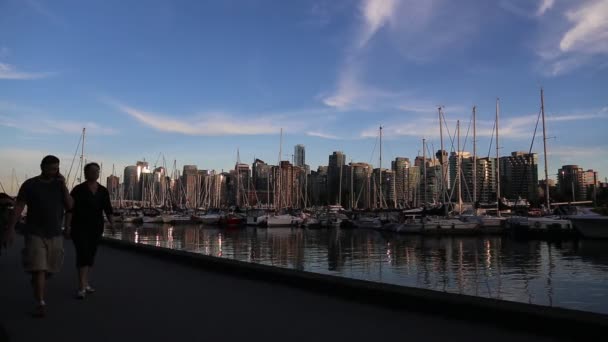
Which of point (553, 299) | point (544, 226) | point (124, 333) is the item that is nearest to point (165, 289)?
point (124, 333)

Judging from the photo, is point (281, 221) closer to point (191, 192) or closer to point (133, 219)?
point (133, 219)

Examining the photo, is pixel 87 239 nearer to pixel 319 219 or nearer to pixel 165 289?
pixel 165 289

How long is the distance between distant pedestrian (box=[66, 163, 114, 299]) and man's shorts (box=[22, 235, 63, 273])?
0.81 meters

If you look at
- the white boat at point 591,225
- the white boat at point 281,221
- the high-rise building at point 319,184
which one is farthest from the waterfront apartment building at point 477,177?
the high-rise building at point 319,184

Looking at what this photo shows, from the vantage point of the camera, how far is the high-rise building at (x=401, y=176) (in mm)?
103188

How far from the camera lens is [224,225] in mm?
71500

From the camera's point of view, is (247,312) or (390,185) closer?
(247,312)

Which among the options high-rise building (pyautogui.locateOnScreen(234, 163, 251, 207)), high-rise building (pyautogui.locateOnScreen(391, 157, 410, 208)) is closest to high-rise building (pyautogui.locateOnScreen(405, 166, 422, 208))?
high-rise building (pyautogui.locateOnScreen(391, 157, 410, 208))

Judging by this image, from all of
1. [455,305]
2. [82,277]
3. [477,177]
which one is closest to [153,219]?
[477,177]

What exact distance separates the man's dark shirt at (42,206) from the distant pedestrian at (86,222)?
2.66 feet

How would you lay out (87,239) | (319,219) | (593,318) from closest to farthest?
(593,318)
(87,239)
(319,219)

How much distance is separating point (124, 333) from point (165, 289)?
9.59 ft

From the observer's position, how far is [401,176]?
122 m

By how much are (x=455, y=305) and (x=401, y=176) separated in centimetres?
11821
